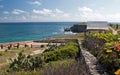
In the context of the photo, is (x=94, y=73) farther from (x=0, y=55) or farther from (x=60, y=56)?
(x=0, y=55)

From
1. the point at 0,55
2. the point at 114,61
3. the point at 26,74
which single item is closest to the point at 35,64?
the point at 26,74

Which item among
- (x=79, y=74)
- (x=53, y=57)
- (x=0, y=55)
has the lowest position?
(x=0, y=55)

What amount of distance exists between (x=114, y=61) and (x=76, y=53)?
34.4ft

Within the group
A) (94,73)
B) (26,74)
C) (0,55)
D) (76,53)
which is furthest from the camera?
(0,55)

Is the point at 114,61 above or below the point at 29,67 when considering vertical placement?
above

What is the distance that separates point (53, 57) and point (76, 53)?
6.52ft

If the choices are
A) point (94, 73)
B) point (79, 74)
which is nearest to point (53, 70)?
point (79, 74)

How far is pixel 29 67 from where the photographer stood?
11.8 metres

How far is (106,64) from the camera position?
22.1ft

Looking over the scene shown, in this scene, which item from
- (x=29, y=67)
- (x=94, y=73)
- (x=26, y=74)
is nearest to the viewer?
(x=94, y=73)

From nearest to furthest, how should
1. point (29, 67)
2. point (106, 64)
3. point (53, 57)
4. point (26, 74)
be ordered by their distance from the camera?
1. point (106, 64)
2. point (26, 74)
3. point (29, 67)
4. point (53, 57)

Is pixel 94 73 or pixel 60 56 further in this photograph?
pixel 60 56

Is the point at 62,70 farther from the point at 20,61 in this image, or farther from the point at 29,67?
the point at 20,61

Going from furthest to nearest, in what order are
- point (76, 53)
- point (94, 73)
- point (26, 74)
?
point (76, 53), point (26, 74), point (94, 73)
